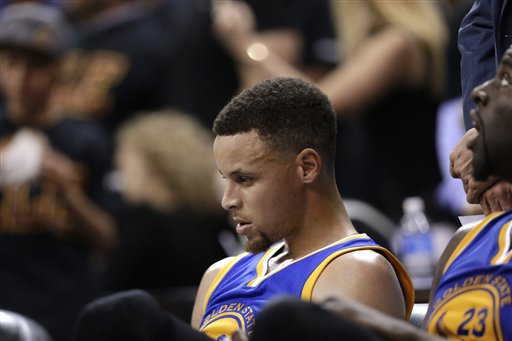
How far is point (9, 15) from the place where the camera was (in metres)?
5.70

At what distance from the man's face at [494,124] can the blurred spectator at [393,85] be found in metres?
2.25

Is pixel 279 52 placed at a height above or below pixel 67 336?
above

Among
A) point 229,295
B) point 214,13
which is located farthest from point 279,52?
point 229,295

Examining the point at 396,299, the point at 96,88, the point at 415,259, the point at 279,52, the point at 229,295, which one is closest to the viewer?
the point at 396,299

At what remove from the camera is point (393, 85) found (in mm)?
4750

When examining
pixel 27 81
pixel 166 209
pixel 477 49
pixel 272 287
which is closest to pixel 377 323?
pixel 272 287

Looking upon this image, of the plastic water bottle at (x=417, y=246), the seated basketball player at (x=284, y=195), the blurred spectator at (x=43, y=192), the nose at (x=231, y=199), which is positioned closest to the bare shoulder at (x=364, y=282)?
the seated basketball player at (x=284, y=195)

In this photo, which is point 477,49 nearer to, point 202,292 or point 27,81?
point 202,292

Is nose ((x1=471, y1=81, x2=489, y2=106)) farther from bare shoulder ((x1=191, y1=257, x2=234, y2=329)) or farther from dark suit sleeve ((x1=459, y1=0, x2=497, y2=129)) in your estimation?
bare shoulder ((x1=191, y1=257, x2=234, y2=329))

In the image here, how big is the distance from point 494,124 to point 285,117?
0.60 m

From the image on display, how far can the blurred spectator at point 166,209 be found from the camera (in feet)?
15.6

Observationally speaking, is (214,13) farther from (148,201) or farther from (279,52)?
(148,201)

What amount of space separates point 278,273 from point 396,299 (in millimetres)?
305

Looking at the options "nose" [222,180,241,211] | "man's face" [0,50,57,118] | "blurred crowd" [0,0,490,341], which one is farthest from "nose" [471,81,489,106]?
"man's face" [0,50,57,118]
